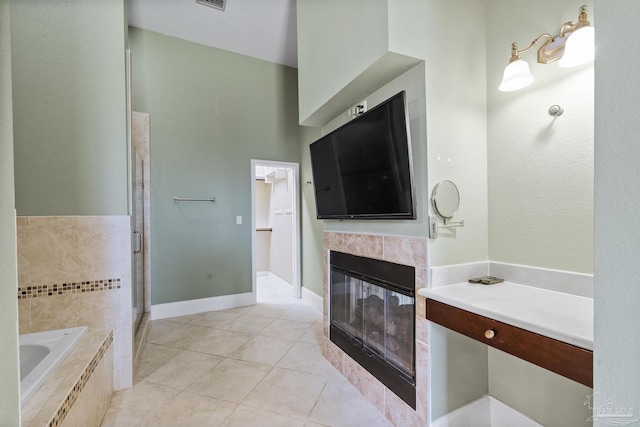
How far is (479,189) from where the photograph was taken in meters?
1.66

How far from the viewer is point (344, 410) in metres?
1.76

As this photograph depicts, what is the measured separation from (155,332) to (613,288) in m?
3.45

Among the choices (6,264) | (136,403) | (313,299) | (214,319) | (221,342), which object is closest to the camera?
(6,264)

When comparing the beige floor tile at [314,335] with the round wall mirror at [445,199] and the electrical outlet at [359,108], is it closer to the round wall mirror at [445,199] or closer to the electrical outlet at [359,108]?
the round wall mirror at [445,199]

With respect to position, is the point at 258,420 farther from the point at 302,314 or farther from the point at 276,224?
the point at 276,224

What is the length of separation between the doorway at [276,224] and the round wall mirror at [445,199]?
269cm

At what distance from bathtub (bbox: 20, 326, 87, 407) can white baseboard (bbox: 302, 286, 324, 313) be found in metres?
2.32

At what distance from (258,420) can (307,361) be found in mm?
720

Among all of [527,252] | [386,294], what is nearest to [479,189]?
[527,252]

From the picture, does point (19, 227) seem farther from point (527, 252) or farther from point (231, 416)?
point (527, 252)

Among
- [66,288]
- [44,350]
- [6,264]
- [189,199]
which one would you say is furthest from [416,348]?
[189,199]

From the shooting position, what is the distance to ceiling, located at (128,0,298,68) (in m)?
2.92

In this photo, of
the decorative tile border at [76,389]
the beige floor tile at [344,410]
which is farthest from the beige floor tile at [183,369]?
the beige floor tile at [344,410]

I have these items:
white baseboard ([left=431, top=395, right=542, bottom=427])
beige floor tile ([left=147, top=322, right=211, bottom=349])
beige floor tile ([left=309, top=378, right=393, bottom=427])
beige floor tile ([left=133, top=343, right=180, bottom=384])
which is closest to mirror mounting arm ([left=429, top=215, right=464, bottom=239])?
white baseboard ([left=431, top=395, right=542, bottom=427])
